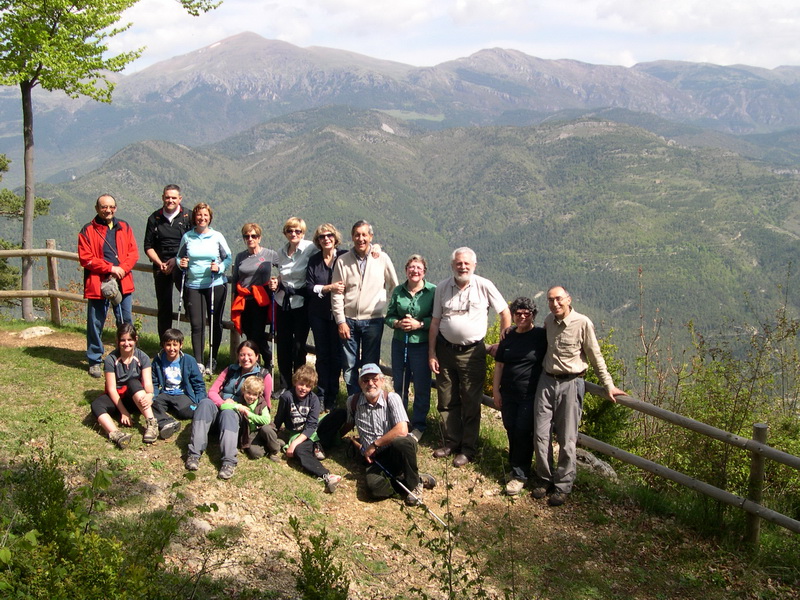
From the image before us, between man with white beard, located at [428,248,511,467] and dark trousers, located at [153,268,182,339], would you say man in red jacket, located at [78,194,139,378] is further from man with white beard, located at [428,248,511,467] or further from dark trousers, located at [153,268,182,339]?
man with white beard, located at [428,248,511,467]

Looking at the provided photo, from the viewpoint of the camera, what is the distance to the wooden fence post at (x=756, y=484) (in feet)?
15.6

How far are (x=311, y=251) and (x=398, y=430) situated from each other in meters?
2.04

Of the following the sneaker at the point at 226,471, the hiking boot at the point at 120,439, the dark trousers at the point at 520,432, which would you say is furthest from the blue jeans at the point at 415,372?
the hiking boot at the point at 120,439

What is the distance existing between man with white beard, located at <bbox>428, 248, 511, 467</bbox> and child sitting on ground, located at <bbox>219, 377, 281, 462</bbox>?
1473 mm

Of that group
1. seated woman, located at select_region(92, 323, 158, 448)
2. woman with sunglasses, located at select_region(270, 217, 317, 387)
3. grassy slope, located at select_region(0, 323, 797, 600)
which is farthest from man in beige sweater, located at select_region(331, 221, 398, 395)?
seated woman, located at select_region(92, 323, 158, 448)

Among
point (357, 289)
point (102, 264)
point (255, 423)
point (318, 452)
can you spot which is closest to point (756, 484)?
point (318, 452)

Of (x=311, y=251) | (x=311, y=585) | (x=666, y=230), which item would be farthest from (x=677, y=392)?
(x=666, y=230)

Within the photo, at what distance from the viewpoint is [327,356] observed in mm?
6387

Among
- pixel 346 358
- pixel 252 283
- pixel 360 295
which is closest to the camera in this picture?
pixel 360 295

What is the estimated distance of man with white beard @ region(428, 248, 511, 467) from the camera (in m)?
5.57

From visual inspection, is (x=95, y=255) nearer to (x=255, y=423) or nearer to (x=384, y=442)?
(x=255, y=423)

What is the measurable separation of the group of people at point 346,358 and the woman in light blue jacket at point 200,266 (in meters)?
0.01

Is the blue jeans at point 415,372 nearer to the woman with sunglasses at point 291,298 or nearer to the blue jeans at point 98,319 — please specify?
the woman with sunglasses at point 291,298

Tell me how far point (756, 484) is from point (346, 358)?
3467 millimetres
